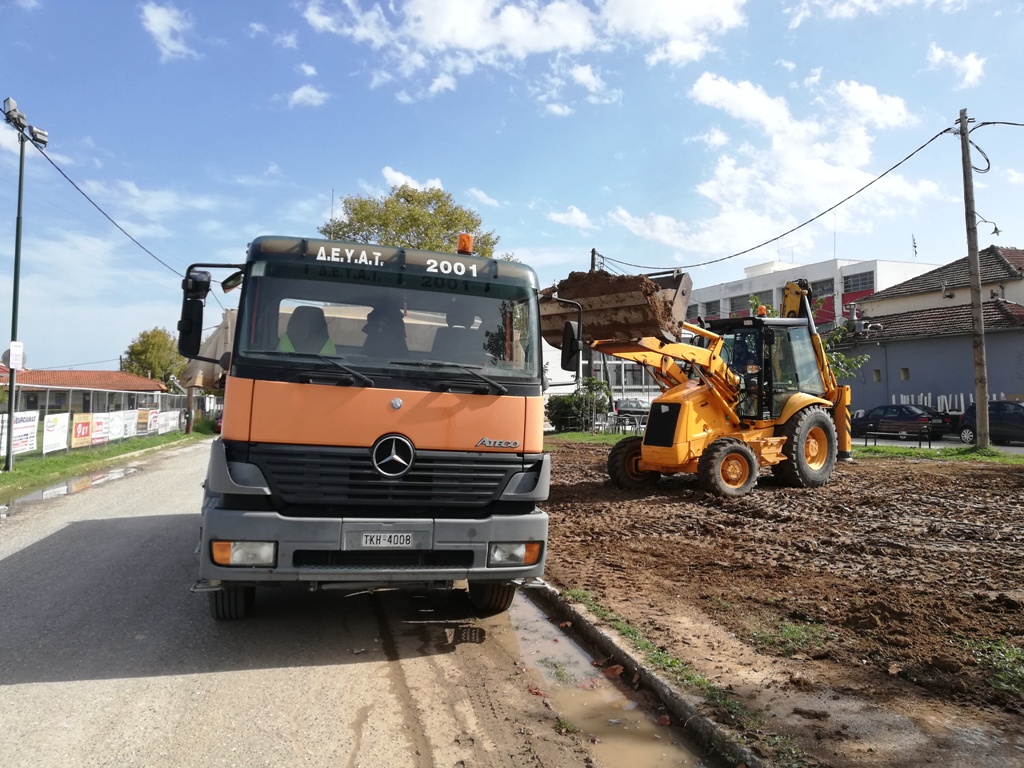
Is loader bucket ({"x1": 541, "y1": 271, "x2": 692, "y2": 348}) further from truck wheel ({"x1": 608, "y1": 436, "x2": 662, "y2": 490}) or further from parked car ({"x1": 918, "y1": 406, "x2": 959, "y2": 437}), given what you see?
parked car ({"x1": 918, "y1": 406, "x2": 959, "y2": 437})

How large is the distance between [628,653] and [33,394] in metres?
20.5

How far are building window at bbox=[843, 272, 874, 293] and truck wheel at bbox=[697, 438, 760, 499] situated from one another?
1821 inches

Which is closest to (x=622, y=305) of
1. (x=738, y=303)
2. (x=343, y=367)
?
(x=343, y=367)

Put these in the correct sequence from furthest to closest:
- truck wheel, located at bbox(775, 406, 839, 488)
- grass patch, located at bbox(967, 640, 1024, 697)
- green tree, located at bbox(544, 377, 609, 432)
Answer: green tree, located at bbox(544, 377, 609, 432)
truck wheel, located at bbox(775, 406, 839, 488)
grass patch, located at bbox(967, 640, 1024, 697)

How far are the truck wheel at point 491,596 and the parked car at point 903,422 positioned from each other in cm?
2477

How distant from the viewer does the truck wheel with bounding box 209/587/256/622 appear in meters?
5.36

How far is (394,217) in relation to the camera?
2805 centimetres

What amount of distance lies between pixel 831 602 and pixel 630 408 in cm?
2890

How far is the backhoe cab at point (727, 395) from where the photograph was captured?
10.8 m

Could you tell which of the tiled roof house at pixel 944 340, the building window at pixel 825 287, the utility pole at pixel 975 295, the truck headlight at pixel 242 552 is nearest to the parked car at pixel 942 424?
the tiled roof house at pixel 944 340

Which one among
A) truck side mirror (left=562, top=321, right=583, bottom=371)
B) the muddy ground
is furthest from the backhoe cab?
truck side mirror (left=562, top=321, right=583, bottom=371)

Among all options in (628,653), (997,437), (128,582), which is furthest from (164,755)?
(997,437)

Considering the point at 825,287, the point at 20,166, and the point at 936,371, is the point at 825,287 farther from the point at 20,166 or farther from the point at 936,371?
the point at 20,166

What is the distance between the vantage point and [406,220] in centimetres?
2820
